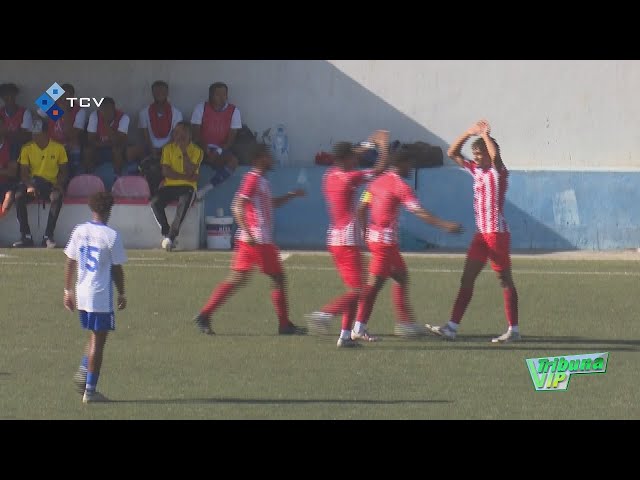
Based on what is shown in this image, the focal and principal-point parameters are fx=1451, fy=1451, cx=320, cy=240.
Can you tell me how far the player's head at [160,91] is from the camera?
22719 mm

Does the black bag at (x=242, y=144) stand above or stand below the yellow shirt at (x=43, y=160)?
above

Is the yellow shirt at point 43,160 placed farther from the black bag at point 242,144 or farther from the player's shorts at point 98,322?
the player's shorts at point 98,322

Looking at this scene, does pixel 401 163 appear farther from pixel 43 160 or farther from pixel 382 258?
pixel 43 160

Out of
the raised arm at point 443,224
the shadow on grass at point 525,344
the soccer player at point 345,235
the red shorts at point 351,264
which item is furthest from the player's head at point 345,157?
the shadow on grass at point 525,344

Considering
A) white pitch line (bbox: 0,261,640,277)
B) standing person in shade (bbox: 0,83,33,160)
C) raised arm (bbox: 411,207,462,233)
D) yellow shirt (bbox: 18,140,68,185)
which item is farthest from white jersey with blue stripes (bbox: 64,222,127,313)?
standing person in shade (bbox: 0,83,33,160)

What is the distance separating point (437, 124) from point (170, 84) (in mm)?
4401

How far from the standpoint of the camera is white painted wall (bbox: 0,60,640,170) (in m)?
22.8

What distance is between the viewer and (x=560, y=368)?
12.4m

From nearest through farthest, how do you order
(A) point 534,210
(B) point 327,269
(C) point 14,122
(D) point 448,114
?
(B) point 327,269 → (A) point 534,210 → (C) point 14,122 → (D) point 448,114

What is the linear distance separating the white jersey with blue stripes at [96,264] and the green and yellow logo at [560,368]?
3.50 meters

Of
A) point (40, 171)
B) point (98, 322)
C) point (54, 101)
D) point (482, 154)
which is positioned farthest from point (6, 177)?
point (98, 322)

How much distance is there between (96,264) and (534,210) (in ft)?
41.1

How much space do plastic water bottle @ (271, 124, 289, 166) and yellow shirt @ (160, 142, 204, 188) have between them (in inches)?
71.4

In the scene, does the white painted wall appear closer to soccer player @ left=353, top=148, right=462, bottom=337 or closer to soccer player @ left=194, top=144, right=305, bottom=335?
soccer player @ left=194, top=144, right=305, bottom=335
